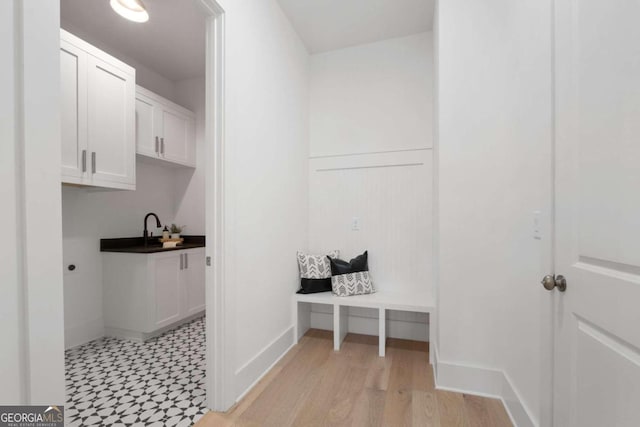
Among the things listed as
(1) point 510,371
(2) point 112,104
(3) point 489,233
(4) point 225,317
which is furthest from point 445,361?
(2) point 112,104

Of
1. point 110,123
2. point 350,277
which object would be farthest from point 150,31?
point 350,277

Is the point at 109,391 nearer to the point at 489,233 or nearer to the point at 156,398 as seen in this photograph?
the point at 156,398

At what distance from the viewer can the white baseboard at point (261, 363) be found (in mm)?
1697

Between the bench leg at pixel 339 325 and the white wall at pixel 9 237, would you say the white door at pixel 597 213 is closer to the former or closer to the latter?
the bench leg at pixel 339 325

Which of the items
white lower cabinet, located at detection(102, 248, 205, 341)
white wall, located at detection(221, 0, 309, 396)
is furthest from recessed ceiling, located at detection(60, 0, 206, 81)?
white lower cabinet, located at detection(102, 248, 205, 341)

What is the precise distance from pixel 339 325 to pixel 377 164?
1.53m

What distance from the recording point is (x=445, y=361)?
1.82 meters

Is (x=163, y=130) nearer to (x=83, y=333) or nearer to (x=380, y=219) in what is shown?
(x=83, y=333)

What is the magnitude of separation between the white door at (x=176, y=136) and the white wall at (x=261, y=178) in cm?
155

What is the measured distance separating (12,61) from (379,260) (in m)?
2.52

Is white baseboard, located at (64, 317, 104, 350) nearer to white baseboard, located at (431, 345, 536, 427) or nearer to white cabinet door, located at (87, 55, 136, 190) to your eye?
white cabinet door, located at (87, 55, 136, 190)

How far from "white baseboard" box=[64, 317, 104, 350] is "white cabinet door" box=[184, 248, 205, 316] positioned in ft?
2.48

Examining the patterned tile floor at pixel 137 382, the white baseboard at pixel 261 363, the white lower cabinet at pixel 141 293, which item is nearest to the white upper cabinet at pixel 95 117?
the white lower cabinet at pixel 141 293

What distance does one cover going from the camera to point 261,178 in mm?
1987
